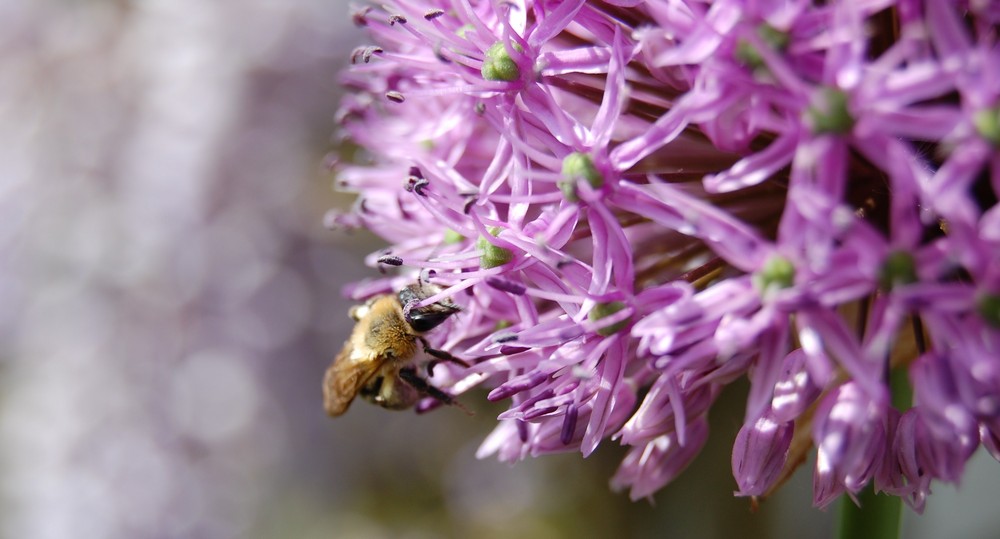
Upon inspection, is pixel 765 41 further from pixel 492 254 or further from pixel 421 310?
pixel 421 310

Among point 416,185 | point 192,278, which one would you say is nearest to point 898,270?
point 416,185

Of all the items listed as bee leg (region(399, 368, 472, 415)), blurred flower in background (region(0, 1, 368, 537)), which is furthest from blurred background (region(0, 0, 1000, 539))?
bee leg (region(399, 368, 472, 415))

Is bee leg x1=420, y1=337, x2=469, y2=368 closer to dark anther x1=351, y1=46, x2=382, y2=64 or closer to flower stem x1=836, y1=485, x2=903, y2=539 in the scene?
dark anther x1=351, y1=46, x2=382, y2=64

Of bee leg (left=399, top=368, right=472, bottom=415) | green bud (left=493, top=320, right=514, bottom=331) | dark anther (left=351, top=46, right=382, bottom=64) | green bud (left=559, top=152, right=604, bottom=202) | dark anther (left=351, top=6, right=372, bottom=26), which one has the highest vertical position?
dark anther (left=351, top=6, right=372, bottom=26)

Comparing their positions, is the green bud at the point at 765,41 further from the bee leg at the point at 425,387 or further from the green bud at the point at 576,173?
the bee leg at the point at 425,387

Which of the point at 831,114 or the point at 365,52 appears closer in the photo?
the point at 831,114
